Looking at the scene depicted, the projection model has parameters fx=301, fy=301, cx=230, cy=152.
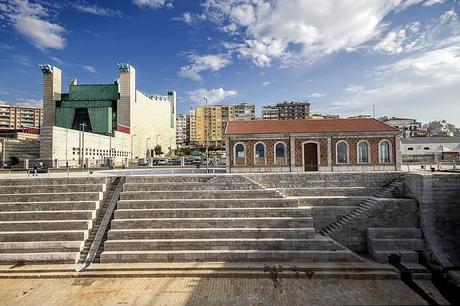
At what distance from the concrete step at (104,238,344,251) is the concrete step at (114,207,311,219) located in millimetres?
1875

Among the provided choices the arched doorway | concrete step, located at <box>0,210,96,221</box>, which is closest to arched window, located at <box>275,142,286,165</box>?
the arched doorway

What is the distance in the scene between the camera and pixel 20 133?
7856cm

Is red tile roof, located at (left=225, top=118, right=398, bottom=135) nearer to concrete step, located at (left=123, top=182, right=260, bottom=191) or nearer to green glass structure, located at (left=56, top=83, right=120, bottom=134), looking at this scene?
concrete step, located at (left=123, top=182, right=260, bottom=191)

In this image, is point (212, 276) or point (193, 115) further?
point (193, 115)

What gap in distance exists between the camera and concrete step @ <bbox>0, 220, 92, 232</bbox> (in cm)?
1820

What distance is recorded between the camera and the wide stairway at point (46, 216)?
17.1 m

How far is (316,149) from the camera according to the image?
27281mm

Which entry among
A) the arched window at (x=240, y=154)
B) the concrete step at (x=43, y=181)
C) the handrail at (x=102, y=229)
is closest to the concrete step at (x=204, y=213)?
the handrail at (x=102, y=229)

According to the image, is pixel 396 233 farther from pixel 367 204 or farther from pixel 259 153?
pixel 259 153

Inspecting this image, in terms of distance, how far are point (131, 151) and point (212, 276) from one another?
79.4 metres

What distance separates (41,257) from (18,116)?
490ft

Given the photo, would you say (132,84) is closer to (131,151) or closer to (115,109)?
(115,109)

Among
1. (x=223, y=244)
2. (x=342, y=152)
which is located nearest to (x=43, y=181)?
(x=223, y=244)

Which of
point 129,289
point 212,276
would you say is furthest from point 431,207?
point 129,289
